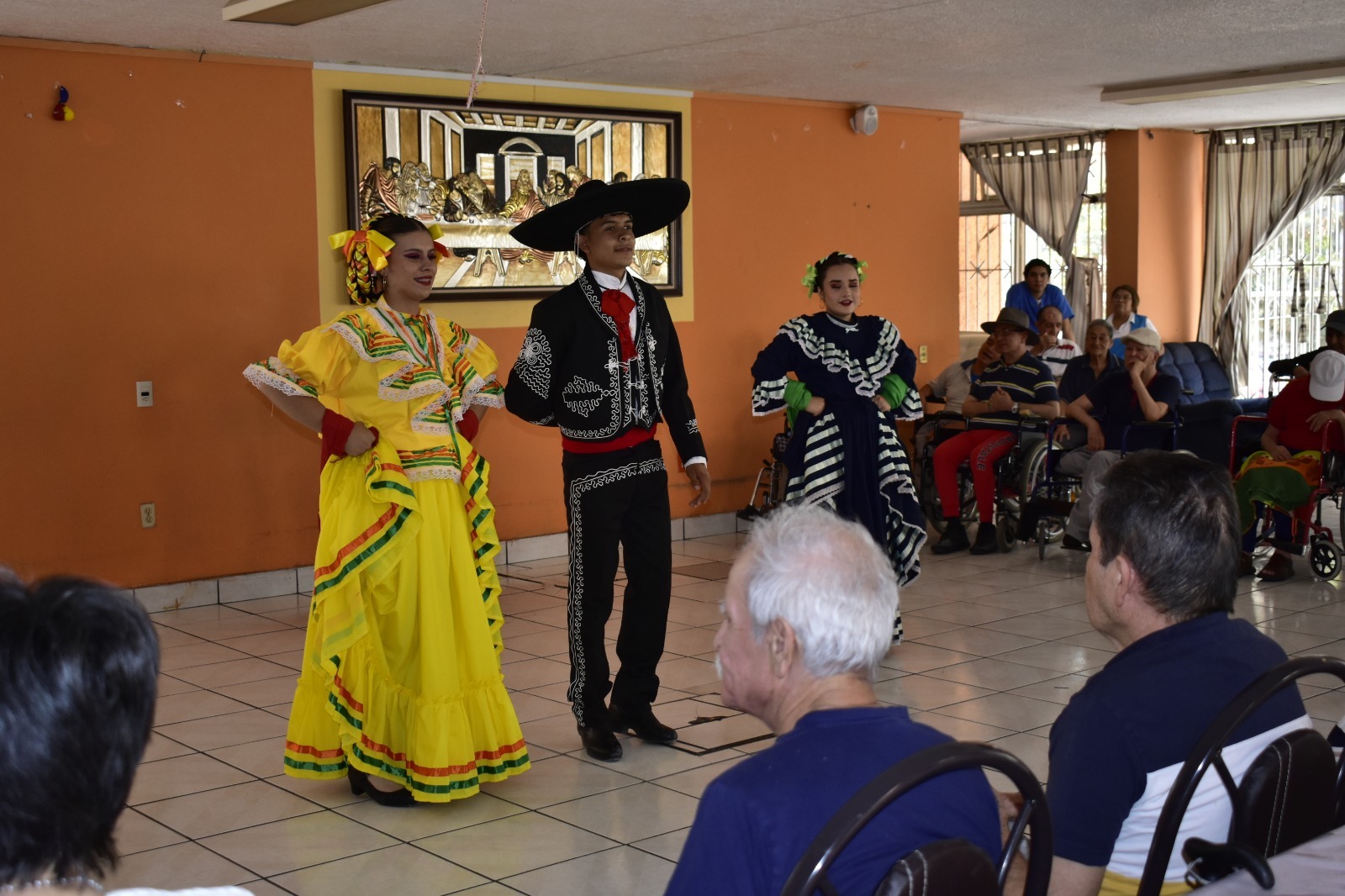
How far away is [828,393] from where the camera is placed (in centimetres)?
522

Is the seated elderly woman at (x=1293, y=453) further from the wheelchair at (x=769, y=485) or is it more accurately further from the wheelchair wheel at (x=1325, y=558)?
the wheelchair at (x=769, y=485)

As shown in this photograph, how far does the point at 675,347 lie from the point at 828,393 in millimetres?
1025

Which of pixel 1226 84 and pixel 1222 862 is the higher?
pixel 1226 84

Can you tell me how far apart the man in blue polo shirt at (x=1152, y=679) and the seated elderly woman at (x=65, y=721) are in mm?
1142

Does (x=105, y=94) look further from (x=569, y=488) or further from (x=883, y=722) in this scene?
(x=883, y=722)

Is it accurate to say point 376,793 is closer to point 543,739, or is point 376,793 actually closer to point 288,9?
point 543,739

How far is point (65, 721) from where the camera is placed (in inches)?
42.8

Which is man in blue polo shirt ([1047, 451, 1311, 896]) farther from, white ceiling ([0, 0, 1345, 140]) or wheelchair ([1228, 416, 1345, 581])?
wheelchair ([1228, 416, 1345, 581])

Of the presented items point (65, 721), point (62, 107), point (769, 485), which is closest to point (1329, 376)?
point (769, 485)

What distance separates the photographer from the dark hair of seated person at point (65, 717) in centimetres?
108

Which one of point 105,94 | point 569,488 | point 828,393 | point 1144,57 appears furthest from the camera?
point 1144,57

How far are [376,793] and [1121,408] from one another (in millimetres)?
4802

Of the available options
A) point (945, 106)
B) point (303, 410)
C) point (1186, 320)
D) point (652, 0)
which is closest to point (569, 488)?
point (303, 410)

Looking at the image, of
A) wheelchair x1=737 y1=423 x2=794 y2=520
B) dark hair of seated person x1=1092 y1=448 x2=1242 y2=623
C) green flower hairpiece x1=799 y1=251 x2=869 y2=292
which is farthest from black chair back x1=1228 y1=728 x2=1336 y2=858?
wheelchair x1=737 y1=423 x2=794 y2=520
